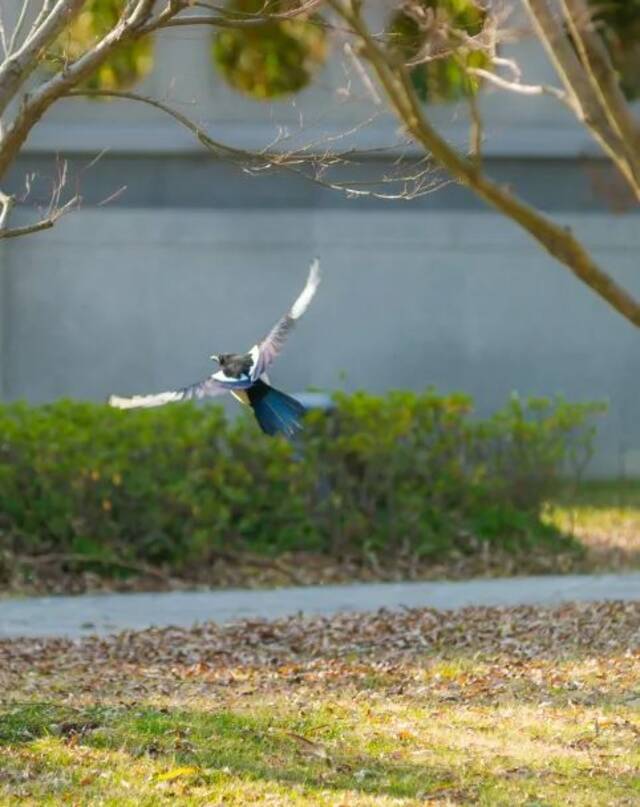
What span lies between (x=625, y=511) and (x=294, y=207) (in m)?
4.23

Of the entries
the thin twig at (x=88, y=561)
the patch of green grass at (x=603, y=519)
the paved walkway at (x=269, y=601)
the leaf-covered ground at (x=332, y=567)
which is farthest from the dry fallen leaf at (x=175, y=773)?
the patch of green grass at (x=603, y=519)

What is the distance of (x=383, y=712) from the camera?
704 cm

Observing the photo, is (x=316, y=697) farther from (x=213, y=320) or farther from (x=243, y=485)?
(x=213, y=320)

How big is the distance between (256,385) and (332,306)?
8836 millimetres

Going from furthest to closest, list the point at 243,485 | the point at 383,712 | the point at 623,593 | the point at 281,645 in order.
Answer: the point at 243,485 → the point at 623,593 → the point at 281,645 → the point at 383,712

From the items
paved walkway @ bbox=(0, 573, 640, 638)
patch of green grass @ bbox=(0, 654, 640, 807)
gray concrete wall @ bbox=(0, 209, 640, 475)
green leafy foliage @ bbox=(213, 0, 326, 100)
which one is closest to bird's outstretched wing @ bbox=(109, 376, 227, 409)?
patch of green grass @ bbox=(0, 654, 640, 807)

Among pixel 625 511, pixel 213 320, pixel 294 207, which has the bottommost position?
pixel 625 511

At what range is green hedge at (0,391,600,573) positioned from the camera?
11.1 metres

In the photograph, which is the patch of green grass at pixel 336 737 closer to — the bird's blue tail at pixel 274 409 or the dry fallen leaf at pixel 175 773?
the dry fallen leaf at pixel 175 773

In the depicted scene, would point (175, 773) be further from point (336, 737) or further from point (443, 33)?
point (443, 33)

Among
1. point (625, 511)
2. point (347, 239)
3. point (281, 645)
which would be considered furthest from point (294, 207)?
point (281, 645)

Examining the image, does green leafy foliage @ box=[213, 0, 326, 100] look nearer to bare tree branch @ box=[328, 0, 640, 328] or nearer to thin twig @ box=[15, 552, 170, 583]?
thin twig @ box=[15, 552, 170, 583]

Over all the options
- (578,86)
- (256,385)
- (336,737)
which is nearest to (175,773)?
(336,737)

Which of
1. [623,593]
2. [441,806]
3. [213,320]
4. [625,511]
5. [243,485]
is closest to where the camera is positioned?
[441,806]
